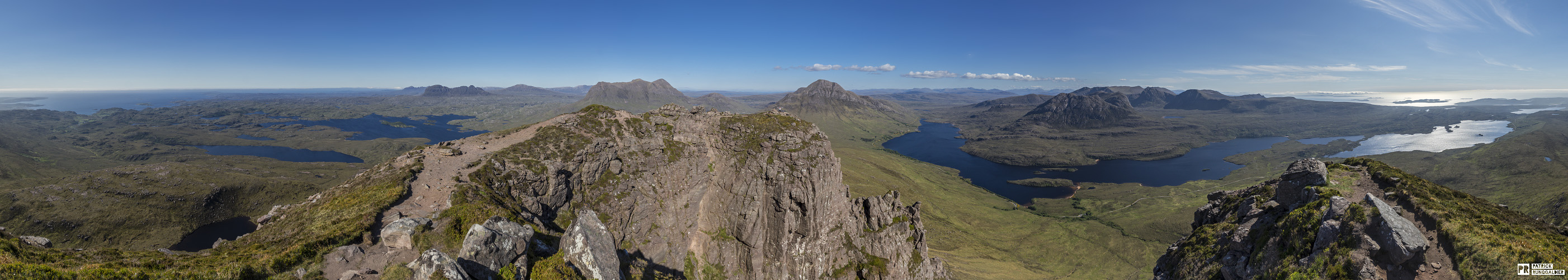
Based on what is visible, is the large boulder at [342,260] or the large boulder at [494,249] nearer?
the large boulder at [494,249]

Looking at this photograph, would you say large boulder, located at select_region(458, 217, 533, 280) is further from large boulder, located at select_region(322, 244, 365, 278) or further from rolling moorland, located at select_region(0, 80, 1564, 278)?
large boulder, located at select_region(322, 244, 365, 278)

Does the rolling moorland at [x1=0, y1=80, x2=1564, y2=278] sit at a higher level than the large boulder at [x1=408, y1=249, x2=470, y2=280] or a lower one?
lower

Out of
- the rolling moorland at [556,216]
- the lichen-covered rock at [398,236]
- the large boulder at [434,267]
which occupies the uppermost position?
the large boulder at [434,267]

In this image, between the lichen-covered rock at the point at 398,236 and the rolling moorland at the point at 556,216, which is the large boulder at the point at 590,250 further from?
the lichen-covered rock at the point at 398,236

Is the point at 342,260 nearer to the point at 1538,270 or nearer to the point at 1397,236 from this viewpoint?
the point at 1397,236

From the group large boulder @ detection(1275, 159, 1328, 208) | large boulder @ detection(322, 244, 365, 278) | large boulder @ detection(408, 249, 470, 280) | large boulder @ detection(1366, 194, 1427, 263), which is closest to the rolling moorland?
large boulder @ detection(322, 244, 365, 278)

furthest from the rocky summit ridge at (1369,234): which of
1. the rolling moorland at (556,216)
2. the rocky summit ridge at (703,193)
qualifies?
the rocky summit ridge at (703,193)
